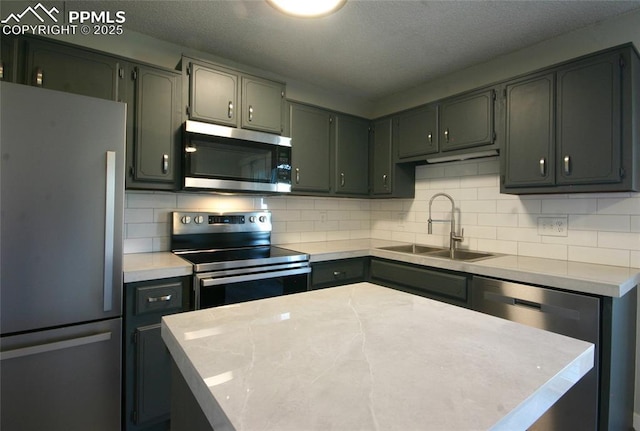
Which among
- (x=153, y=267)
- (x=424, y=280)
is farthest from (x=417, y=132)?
(x=153, y=267)

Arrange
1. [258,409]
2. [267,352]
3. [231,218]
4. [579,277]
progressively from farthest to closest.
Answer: [231,218] < [579,277] < [267,352] < [258,409]

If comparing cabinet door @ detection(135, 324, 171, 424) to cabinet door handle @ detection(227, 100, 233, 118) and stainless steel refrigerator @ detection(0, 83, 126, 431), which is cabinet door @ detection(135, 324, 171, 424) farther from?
cabinet door handle @ detection(227, 100, 233, 118)

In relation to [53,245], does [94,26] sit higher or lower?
higher

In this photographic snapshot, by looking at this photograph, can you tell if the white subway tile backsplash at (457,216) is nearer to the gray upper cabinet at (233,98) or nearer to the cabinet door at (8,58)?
the gray upper cabinet at (233,98)

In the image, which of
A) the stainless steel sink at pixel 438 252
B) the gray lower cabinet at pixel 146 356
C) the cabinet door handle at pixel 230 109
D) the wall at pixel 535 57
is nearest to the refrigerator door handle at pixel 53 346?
the gray lower cabinet at pixel 146 356

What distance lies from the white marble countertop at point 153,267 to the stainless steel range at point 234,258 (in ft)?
0.23

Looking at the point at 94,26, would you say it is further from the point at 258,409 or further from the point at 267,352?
the point at 258,409

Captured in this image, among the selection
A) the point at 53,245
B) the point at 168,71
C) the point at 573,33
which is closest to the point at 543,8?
the point at 573,33

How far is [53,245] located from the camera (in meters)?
1.46

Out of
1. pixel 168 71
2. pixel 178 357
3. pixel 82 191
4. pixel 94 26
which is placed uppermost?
pixel 94 26

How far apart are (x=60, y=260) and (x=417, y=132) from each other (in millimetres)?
2561

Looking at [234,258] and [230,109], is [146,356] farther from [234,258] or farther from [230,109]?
[230,109]

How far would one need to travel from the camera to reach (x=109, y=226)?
5.18 ft

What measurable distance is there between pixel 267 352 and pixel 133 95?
1.95 meters
